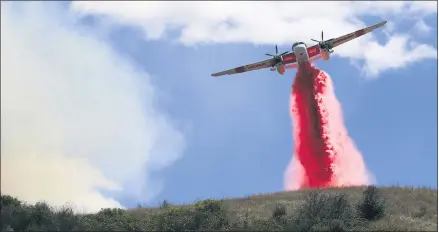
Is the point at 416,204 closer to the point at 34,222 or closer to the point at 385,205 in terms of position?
the point at 385,205

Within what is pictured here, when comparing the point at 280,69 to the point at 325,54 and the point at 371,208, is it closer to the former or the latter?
the point at 325,54

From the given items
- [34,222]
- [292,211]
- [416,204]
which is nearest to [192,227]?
[292,211]

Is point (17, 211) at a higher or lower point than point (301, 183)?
lower

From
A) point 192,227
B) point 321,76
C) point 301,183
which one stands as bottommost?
point 192,227

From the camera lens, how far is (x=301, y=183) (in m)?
87.1

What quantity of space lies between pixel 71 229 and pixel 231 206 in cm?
1527

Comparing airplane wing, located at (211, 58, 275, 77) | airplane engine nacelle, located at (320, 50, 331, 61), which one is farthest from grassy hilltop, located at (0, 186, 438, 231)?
airplane wing, located at (211, 58, 275, 77)

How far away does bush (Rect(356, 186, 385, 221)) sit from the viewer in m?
56.7

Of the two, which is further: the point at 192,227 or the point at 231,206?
the point at 231,206

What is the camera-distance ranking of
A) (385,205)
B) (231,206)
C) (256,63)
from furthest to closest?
1. (256,63)
2. (231,206)
3. (385,205)

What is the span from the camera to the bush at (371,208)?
56719 millimetres

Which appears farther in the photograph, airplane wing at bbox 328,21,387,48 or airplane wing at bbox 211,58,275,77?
airplane wing at bbox 211,58,275,77

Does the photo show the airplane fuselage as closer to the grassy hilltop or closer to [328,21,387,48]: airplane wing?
[328,21,387,48]: airplane wing

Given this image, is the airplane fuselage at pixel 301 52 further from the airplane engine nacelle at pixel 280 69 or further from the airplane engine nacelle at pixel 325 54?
the airplane engine nacelle at pixel 280 69
